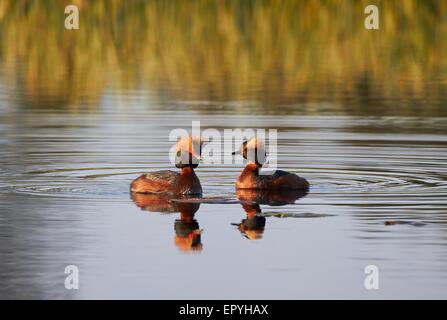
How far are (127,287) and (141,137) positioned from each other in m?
8.86

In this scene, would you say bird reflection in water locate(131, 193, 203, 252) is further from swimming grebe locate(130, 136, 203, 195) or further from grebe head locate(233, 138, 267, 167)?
grebe head locate(233, 138, 267, 167)

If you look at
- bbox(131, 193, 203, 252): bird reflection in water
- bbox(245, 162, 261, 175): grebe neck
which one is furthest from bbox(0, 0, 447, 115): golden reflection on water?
bbox(131, 193, 203, 252): bird reflection in water

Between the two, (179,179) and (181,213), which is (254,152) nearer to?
(179,179)

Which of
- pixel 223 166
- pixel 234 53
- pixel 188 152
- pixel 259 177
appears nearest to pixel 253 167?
pixel 259 177

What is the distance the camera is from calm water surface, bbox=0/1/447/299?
10477 mm

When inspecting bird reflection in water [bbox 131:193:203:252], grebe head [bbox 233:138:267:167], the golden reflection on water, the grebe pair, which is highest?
the golden reflection on water

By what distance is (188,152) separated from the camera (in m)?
14.9

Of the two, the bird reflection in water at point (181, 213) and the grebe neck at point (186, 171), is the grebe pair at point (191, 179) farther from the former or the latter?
the bird reflection in water at point (181, 213)

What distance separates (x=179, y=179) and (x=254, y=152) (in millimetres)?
1203

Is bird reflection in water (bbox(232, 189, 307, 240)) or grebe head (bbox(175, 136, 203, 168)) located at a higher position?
grebe head (bbox(175, 136, 203, 168))

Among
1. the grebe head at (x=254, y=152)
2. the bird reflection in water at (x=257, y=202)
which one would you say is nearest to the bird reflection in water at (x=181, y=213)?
the bird reflection in water at (x=257, y=202)

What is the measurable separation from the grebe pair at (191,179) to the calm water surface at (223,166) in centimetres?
24

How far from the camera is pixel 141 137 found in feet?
61.4

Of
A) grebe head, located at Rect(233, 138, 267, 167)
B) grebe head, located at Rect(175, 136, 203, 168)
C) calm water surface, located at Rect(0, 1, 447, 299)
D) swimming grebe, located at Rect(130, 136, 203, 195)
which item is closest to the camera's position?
calm water surface, located at Rect(0, 1, 447, 299)
